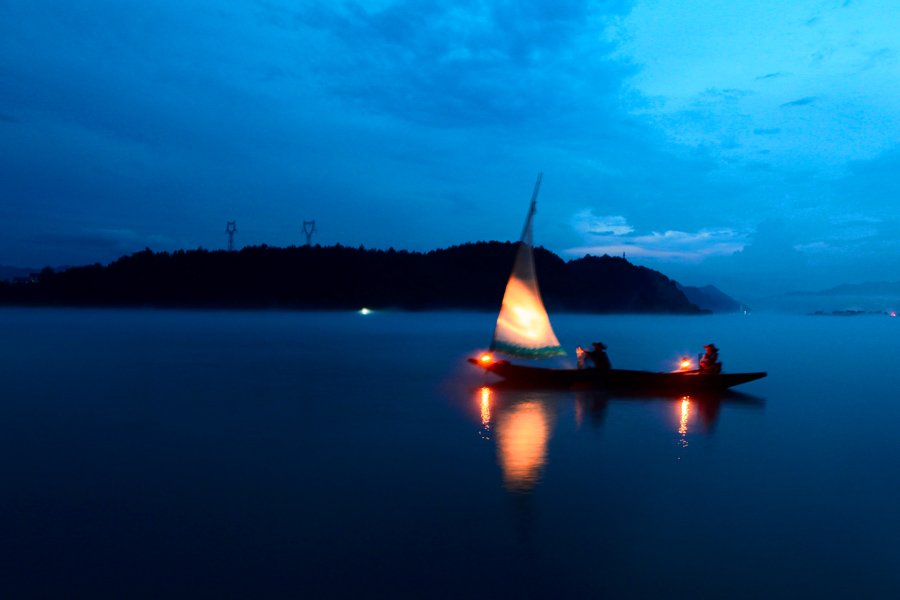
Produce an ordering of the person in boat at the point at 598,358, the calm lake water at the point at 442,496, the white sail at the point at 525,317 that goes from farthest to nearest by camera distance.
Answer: the person in boat at the point at 598,358, the white sail at the point at 525,317, the calm lake water at the point at 442,496

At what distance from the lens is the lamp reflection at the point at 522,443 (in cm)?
1584

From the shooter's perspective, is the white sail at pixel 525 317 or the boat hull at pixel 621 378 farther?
the boat hull at pixel 621 378

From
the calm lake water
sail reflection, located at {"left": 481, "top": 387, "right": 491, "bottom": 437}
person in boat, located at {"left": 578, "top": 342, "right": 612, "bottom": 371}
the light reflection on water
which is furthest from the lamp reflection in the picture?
A: person in boat, located at {"left": 578, "top": 342, "right": 612, "bottom": 371}

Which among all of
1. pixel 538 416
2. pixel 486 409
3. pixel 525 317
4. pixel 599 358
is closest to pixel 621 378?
pixel 599 358

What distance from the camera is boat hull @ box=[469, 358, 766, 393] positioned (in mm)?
29344

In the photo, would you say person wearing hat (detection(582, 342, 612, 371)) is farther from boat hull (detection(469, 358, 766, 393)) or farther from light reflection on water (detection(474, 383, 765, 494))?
light reflection on water (detection(474, 383, 765, 494))

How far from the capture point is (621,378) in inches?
1161

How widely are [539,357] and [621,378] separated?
164 inches

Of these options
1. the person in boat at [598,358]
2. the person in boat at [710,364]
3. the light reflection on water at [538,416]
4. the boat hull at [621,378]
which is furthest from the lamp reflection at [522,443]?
the person in boat at [710,364]

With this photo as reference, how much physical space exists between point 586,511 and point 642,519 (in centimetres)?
120

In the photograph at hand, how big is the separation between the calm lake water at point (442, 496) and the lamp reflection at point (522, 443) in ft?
0.36

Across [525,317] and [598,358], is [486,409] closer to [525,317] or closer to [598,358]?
[525,317]

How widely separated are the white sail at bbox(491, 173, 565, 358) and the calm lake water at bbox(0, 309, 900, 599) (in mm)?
2621

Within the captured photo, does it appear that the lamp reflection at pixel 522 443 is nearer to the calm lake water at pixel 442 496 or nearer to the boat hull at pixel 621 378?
the calm lake water at pixel 442 496
